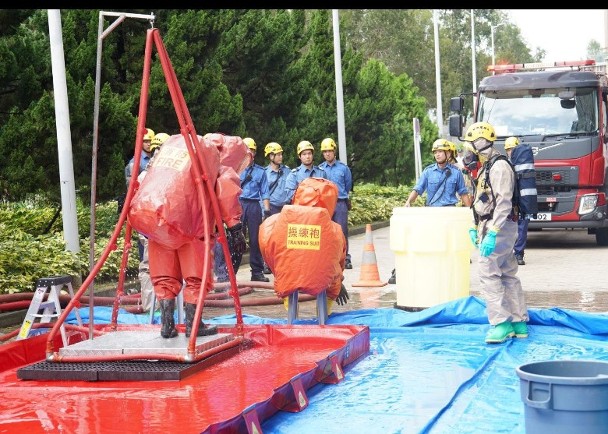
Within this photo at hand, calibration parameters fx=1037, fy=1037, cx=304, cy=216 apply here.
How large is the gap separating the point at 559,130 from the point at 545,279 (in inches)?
232

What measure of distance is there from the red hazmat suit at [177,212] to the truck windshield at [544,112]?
12484 millimetres

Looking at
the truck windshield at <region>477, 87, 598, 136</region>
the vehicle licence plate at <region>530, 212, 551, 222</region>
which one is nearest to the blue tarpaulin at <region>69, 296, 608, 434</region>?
the vehicle licence plate at <region>530, 212, 551, 222</region>

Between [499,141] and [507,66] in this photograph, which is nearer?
[499,141]

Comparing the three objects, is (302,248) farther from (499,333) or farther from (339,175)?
(339,175)

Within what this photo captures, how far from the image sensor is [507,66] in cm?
2212

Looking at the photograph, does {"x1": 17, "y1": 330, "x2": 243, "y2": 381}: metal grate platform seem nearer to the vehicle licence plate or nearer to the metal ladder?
the metal ladder

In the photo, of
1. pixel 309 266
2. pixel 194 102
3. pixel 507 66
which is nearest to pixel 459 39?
pixel 507 66

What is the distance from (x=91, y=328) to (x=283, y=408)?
2.21 metres

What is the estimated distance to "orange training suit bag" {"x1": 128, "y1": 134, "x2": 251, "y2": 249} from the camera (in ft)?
23.8

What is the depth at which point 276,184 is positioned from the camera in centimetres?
1496

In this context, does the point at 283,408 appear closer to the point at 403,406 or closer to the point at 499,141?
the point at 403,406

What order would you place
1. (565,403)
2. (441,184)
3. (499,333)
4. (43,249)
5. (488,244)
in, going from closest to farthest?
1. (565,403)
2. (488,244)
3. (499,333)
4. (43,249)
5. (441,184)

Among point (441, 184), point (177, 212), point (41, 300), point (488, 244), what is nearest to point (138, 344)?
point (177, 212)

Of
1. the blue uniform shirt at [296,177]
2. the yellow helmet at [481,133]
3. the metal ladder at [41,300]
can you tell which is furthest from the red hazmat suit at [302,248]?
the blue uniform shirt at [296,177]
